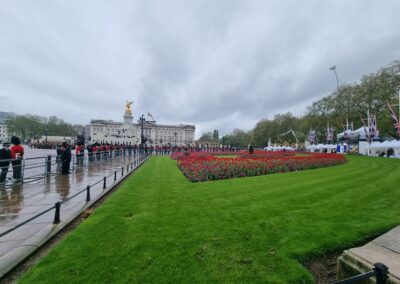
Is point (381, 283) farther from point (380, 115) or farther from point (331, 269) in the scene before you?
point (380, 115)

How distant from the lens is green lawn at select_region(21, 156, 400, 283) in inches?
121

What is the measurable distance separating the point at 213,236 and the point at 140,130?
335 feet

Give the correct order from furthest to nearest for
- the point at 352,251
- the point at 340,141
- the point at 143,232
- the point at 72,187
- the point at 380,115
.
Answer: the point at 340,141
the point at 380,115
the point at 72,187
the point at 143,232
the point at 352,251

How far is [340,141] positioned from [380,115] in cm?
866

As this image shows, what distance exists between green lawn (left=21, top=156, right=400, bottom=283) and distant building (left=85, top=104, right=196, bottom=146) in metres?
54.1

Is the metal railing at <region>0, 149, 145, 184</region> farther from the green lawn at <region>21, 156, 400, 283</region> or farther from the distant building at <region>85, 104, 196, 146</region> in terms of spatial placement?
the distant building at <region>85, 104, 196, 146</region>

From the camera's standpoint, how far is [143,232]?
4359 millimetres

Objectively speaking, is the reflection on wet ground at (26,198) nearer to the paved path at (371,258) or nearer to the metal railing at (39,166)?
the metal railing at (39,166)

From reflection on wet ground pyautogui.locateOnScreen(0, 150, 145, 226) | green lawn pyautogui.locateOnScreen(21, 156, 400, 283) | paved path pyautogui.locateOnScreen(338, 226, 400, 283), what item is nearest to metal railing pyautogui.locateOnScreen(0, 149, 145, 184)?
reflection on wet ground pyautogui.locateOnScreen(0, 150, 145, 226)

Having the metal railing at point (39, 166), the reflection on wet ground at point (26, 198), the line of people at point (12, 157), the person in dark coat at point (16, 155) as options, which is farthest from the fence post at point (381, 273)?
the person in dark coat at point (16, 155)

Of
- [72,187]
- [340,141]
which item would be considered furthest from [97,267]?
[340,141]

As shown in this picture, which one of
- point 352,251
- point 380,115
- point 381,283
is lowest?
point 352,251

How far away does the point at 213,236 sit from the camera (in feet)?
13.7

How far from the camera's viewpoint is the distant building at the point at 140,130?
60622 mm
